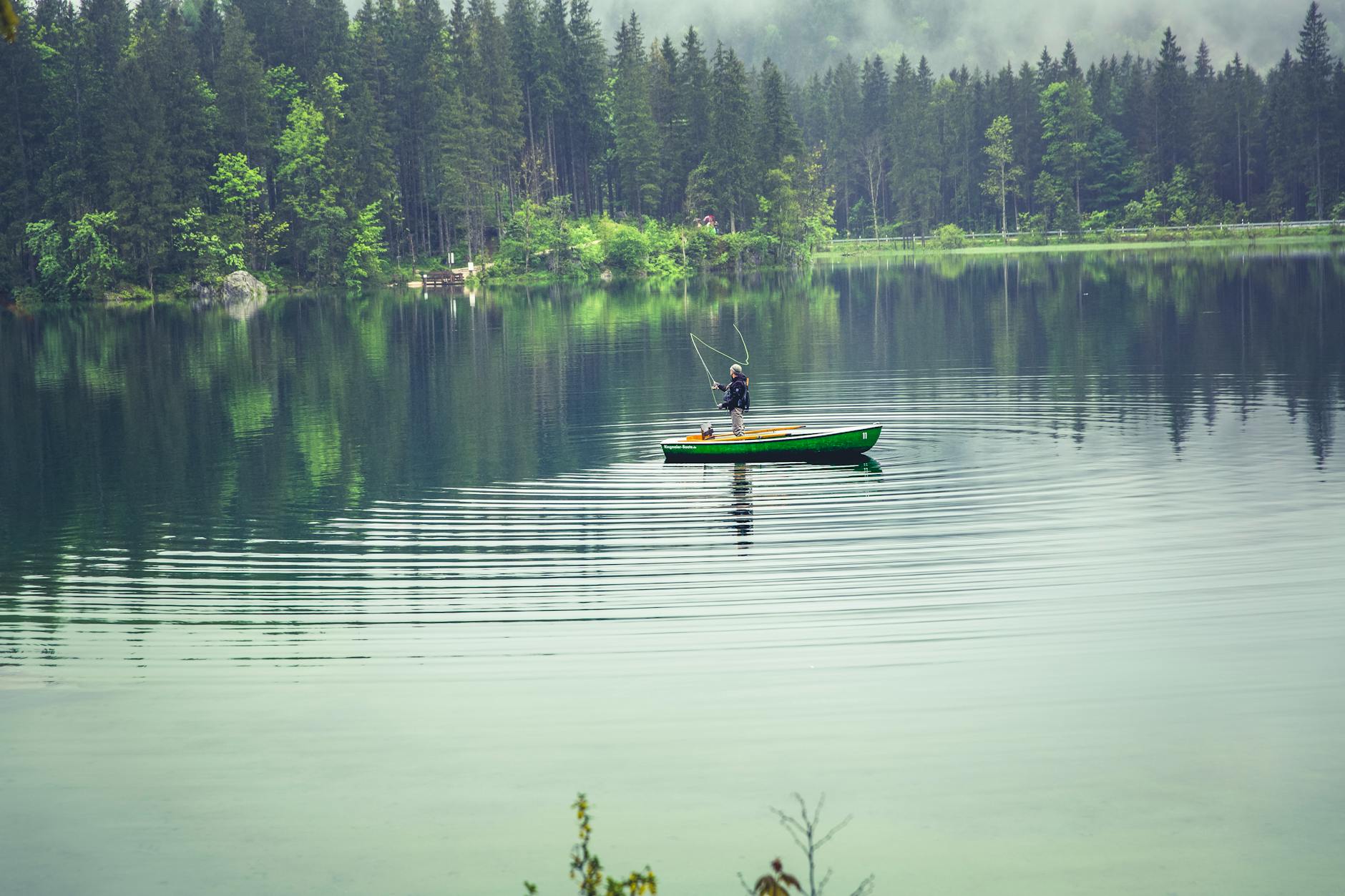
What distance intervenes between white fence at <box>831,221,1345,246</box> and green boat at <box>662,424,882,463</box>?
122 meters

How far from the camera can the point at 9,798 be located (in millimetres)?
11094

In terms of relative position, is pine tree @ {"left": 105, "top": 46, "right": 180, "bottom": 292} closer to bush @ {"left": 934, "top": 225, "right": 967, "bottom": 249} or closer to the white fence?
the white fence

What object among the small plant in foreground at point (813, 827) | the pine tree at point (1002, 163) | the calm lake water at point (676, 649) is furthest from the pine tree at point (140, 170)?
the pine tree at point (1002, 163)

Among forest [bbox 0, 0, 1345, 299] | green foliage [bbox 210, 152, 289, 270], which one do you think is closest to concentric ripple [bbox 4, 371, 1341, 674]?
green foliage [bbox 210, 152, 289, 270]

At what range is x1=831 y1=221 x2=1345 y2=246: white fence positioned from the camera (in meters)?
136

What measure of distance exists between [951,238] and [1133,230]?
24.1 metres

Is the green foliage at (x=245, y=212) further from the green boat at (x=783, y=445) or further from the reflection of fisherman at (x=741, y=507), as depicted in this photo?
the reflection of fisherman at (x=741, y=507)

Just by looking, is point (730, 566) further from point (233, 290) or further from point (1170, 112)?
point (1170, 112)

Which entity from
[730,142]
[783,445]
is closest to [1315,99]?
[730,142]

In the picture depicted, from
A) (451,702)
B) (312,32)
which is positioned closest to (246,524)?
(451,702)

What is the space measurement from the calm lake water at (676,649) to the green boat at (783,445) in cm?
47

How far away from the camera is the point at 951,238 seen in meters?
170

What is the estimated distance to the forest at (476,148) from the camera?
10475 cm

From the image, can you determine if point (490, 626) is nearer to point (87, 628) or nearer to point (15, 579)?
point (87, 628)
